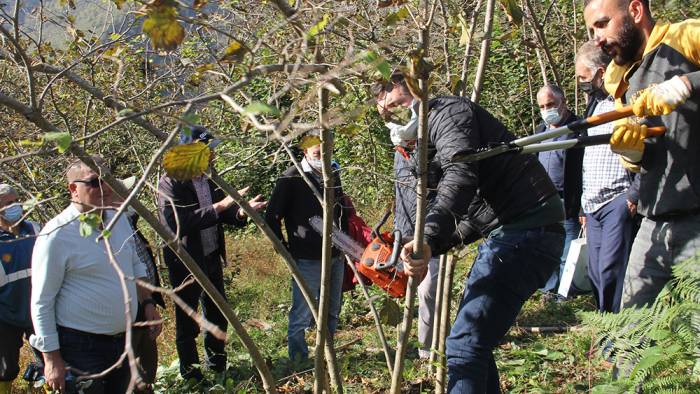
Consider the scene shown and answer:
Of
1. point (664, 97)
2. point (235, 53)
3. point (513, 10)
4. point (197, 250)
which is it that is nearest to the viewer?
point (235, 53)

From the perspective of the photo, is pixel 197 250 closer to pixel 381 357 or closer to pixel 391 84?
pixel 381 357

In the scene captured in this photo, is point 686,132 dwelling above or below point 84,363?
above

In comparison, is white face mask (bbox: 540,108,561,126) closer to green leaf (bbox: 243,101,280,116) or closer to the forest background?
the forest background

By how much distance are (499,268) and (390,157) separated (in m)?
6.97

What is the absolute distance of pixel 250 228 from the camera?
13.1 m

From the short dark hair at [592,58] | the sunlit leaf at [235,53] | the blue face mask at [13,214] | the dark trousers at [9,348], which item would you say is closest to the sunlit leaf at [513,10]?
the sunlit leaf at [235,53]

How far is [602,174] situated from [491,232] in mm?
1945

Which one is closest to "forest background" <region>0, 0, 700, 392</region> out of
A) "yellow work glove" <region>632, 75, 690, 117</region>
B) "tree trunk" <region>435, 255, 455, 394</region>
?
"tree trunk" <region>435, 255, 455, 394</region>

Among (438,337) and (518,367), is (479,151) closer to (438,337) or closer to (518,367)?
(438,337)

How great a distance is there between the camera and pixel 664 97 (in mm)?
2535

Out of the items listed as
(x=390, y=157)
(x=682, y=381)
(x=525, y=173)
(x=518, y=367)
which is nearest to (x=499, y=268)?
(x=525, y=173)

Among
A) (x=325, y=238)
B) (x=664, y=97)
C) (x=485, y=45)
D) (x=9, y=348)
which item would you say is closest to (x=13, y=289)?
(x=9, y=348)

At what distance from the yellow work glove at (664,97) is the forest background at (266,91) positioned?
615 millimetres

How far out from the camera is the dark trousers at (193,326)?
5105mm
